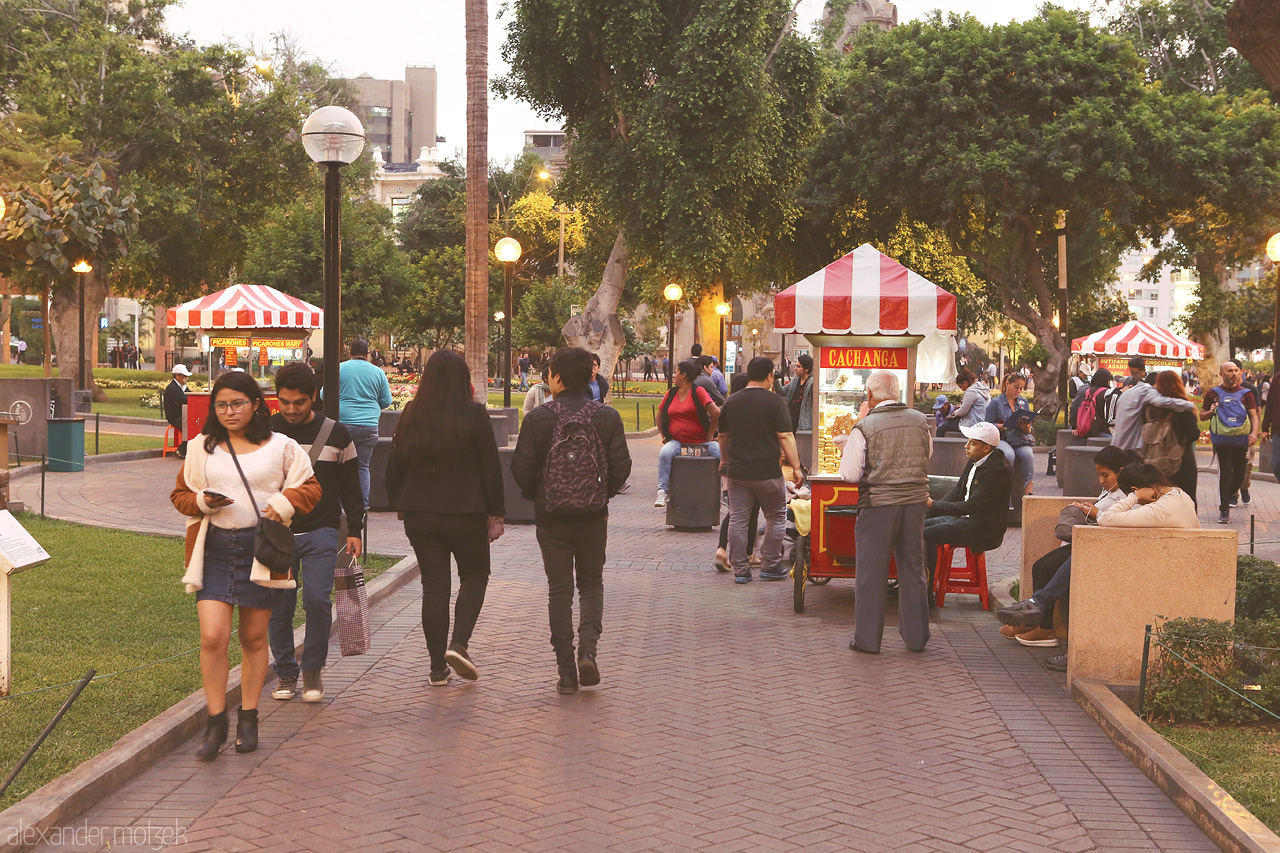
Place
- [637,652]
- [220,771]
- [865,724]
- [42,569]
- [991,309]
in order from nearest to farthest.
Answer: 1. [220,771]
2. [865,724]
3. [637,652]
4. [42,569]
5. [991,309]

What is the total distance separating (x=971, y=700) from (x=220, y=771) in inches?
156

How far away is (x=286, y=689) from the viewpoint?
266 inches

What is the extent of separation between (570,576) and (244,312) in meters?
17.7

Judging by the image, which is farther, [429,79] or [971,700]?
[429,79]

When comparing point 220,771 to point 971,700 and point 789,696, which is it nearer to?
point 789,696

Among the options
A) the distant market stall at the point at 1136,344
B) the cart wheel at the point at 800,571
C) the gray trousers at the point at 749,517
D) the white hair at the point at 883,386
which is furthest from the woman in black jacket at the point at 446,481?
the distant market stall at the point at 1136,344

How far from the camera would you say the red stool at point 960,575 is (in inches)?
373

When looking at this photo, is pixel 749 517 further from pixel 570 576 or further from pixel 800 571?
pixel 570 576

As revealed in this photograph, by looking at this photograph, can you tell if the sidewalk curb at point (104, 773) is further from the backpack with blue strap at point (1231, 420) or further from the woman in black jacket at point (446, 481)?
the backpack with blue strap at point (1231, 420)

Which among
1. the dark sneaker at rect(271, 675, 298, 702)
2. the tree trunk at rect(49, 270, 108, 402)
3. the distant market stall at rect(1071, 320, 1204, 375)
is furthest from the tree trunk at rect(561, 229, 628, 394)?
the dark sneaker at rect(271, 675, 298, 702)

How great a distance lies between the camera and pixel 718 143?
26.1 metres

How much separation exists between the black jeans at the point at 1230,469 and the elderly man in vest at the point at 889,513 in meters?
9.10

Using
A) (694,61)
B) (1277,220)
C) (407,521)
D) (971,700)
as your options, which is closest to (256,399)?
(407,521)

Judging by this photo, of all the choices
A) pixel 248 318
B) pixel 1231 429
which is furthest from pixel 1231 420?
pixel 248 318
